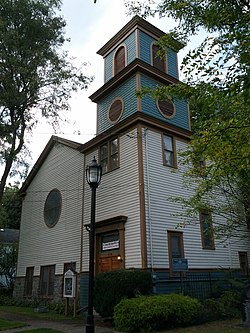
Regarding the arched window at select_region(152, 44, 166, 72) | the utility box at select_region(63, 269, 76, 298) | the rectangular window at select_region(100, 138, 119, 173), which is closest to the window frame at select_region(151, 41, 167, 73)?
the arched window at select_region(152, 44, 166, 72)

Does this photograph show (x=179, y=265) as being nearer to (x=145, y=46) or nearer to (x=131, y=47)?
(x=145, y=46)

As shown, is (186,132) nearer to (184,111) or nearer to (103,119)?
(184,111)

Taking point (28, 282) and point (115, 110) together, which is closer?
point (115, 110)

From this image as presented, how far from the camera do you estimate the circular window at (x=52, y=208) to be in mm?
18438

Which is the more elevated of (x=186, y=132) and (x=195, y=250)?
(x=186, y=132)

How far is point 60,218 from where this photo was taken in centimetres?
1792

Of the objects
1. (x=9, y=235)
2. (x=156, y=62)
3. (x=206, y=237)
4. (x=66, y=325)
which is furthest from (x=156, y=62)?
(x=9, y=235)

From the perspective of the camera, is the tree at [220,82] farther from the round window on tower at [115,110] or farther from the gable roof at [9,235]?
the gable roof at [9,235]

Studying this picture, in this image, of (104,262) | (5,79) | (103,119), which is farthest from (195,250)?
(5,79)

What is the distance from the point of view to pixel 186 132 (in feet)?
52.6

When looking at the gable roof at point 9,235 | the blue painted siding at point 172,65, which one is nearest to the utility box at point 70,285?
the blue painted siding at point 172,65

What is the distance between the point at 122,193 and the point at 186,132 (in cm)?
465

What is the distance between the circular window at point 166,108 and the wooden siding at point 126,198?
2.06 m

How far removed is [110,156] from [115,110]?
2.38 metres
